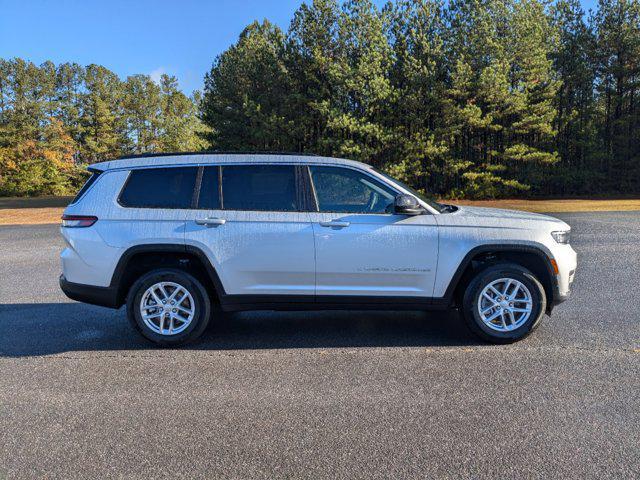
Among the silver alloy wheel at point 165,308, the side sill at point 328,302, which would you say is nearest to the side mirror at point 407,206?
the side sill at point 328,302

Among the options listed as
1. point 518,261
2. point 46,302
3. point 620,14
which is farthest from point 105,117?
point 518,261

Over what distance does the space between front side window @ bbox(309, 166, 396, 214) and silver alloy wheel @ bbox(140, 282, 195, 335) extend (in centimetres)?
161

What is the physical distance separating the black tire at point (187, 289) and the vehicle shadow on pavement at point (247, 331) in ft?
0.46

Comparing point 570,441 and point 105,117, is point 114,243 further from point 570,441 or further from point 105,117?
point 105,117

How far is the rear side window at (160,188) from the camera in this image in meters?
4.99

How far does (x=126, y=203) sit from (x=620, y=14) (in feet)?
141

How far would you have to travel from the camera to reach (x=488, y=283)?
4.87 meters

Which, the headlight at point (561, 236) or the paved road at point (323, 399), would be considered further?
the headlight at point (561, 236)

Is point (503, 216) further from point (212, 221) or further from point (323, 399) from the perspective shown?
point (212, 221)

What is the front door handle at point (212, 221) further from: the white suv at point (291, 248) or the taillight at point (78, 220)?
the taillight at point (78, 220)

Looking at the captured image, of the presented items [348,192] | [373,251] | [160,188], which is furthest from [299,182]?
[160,188]

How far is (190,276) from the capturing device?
4.96m

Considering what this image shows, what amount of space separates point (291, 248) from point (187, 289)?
1.10 m

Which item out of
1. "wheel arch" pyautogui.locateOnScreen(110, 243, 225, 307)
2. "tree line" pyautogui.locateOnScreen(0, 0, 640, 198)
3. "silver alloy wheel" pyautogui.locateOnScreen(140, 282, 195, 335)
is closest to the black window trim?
"wheel arch" pyautogui.locateOnScreen(110, 243, 225, 307)
